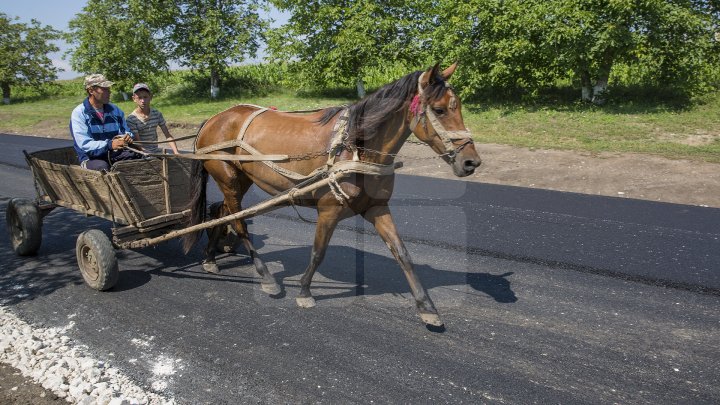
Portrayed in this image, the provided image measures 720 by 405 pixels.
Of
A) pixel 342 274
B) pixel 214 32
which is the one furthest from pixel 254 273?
pixel 214 32

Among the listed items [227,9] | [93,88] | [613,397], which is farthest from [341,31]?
[613,397]

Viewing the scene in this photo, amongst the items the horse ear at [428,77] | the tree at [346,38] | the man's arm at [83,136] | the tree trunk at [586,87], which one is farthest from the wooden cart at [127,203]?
the tree at [346,38]

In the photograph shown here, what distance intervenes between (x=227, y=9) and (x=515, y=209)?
78.8 ft

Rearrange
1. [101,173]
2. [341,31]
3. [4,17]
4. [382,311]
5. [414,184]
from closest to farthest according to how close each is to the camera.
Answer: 1. [382,311]
2. [101,173]
3. [414,184]
4. [341,31]
5. [4,17]

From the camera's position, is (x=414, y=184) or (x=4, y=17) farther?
(x=4, y=17)

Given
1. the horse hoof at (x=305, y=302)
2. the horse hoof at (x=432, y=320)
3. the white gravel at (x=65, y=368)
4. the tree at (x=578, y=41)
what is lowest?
the white gravel at (x=65, y=368)

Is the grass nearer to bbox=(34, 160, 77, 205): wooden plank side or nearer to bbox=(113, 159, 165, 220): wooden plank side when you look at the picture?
bbox=(113, 159, 165, 220): wooden plank side

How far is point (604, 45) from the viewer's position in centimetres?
1452

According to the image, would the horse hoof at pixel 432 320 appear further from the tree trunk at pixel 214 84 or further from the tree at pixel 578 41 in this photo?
the tree trunk at pixel 214 84

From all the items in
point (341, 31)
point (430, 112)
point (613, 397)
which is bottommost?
point (613, 397)

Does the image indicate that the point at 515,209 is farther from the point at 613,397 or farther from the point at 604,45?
the point at 604,45

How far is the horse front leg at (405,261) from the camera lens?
4.42 metres

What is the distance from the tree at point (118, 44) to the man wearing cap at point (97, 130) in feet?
83.0

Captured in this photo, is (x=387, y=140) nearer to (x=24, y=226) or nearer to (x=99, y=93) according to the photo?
(x=99, y=93)
